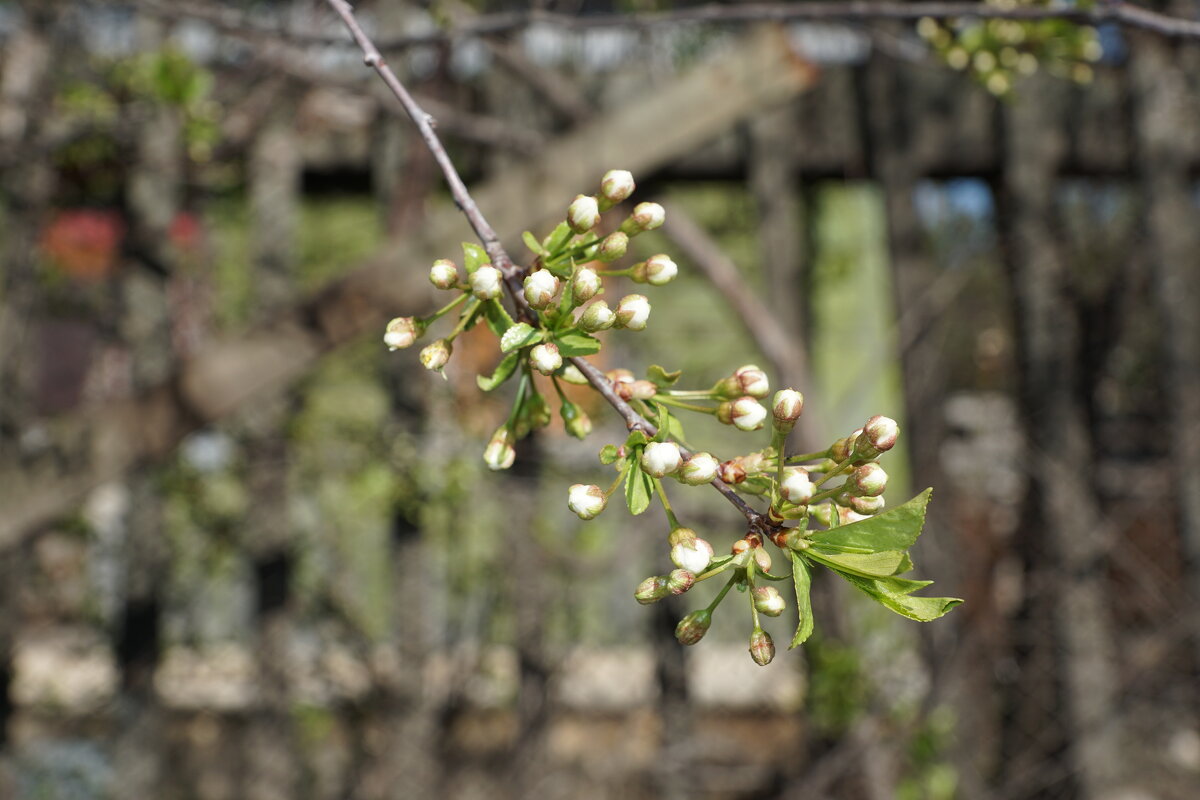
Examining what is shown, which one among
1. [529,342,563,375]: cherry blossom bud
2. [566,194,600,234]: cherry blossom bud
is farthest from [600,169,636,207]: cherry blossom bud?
[529,342,563,375]: cherry blossom bud

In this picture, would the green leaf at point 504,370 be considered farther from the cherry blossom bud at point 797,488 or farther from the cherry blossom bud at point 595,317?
the cherry blossom bud at point 797,488

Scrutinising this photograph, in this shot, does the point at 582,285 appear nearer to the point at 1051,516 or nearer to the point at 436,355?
the point at 436,355

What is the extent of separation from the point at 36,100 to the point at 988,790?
2.56 metres

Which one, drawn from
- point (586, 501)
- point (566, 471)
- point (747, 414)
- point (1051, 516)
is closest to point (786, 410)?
point (747, 414)

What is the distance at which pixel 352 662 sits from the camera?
90.7 inches

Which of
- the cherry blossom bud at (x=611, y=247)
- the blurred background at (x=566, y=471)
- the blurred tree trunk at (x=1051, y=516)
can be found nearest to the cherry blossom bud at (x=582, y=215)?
the cherry blossom bud at (x=611, y=247)

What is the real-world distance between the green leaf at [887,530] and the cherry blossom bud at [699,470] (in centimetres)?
7

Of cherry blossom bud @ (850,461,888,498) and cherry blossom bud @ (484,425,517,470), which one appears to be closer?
cherry blossom bud @ (850,461,888,498)

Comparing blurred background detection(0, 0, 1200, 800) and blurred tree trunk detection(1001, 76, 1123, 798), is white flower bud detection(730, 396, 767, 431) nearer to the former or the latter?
blurred background detection(0, 0, 1200, 800)

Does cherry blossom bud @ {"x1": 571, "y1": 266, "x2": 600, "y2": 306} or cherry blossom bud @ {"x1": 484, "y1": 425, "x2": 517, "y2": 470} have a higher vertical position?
cherry blossom bud @ {"x1": 571, "y1": 266, "x2": 600, "y2": 306}

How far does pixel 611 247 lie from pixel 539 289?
0.08 meters

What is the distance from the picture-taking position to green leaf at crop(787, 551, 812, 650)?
441 millimetres

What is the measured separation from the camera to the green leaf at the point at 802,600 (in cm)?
44

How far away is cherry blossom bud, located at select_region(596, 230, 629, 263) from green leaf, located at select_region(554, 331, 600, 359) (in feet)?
0.21
